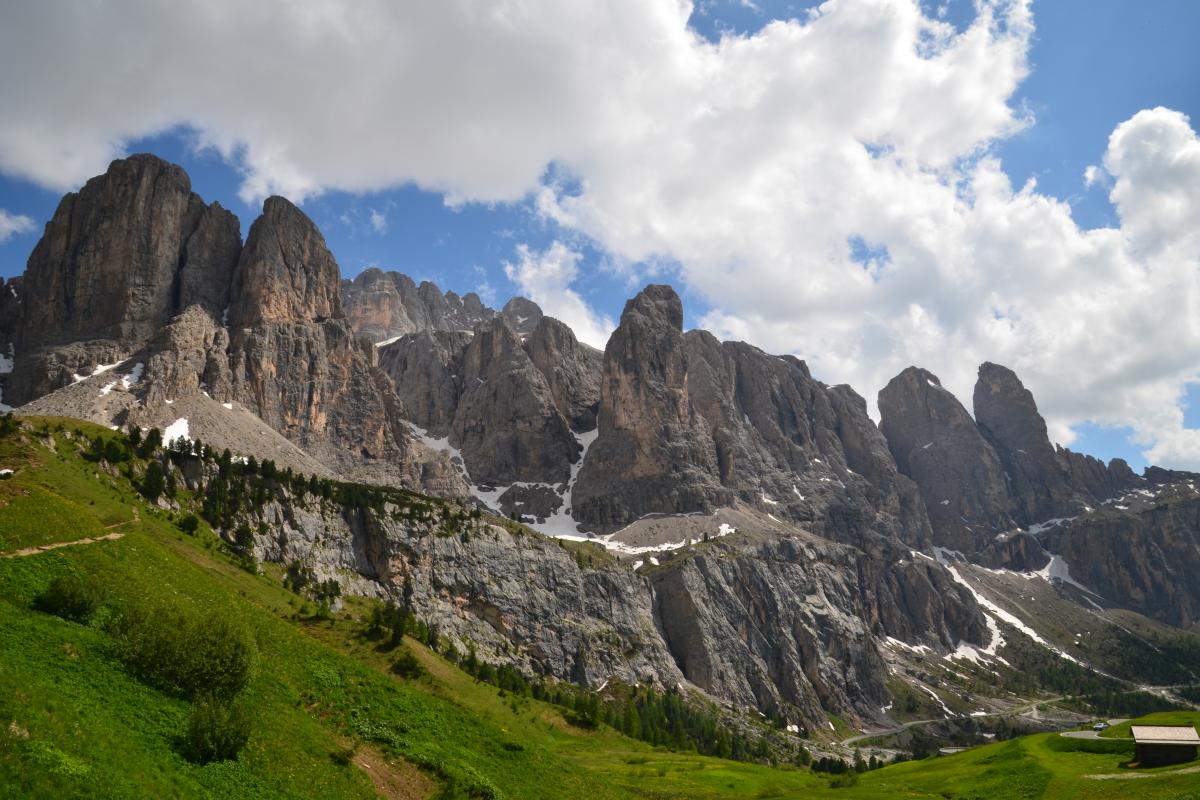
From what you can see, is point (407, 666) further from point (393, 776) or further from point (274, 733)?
point (274, 733)

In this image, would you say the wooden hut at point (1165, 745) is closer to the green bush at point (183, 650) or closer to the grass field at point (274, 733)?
the grass field at point (274, 733)

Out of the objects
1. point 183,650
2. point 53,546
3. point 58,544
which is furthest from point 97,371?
point 183,650

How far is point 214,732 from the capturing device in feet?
103

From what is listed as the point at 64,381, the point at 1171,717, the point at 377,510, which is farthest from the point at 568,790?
the point at 64,381

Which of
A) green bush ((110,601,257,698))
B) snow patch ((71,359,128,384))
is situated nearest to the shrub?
green bush ((110,601,257,698))

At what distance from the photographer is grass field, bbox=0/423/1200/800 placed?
27.0 meters

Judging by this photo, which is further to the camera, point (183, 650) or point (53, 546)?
point (53, 546)

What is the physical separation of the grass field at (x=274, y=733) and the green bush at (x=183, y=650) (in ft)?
3.01

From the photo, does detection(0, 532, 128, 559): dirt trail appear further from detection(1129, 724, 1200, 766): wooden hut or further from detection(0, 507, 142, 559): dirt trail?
detection(1129, 724, 1200, 766): wooden hut

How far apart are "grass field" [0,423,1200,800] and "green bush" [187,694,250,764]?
0.65 metres

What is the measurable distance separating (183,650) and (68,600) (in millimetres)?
6392

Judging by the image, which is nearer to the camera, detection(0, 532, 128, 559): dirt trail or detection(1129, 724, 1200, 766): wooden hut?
detection(0, 532, 128, 559): dirt trail

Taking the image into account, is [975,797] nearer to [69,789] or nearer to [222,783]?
[222,783]

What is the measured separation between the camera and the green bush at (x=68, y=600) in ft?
119
